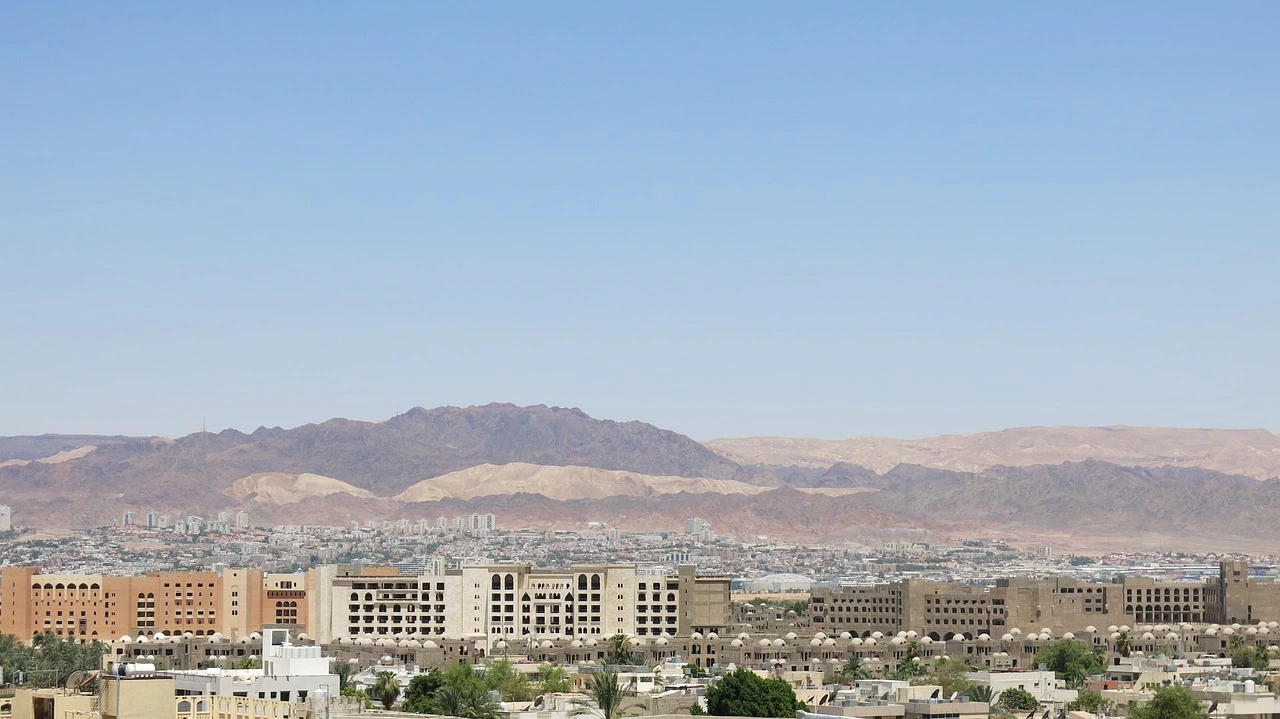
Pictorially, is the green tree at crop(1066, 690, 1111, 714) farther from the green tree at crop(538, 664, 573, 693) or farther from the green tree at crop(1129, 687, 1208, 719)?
the green tree at crop(538, 664, 573, 693)

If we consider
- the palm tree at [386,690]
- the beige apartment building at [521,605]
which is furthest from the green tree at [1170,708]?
the beige apartment building at [521,605]

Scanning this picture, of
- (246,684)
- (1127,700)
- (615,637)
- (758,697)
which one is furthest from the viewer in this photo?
(615,637)

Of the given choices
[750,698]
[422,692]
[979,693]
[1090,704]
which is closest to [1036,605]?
[979,693]

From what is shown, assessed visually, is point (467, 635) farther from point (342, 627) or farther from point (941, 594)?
point (941, 594)

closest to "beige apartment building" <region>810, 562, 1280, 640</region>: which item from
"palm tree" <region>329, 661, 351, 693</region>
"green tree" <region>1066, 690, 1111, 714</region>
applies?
"palm tree" <region>329, 661, 351, 693</region>

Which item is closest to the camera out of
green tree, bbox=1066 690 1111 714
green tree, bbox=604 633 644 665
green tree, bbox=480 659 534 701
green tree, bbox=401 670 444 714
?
green tree, bbox=401 670 444 714

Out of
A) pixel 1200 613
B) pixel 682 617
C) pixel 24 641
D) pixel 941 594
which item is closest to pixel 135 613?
pixel 24 641

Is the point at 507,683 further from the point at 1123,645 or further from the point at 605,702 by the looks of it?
the point at 1123,645

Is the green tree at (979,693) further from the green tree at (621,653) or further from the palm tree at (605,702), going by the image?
the green tree at (621,653)
